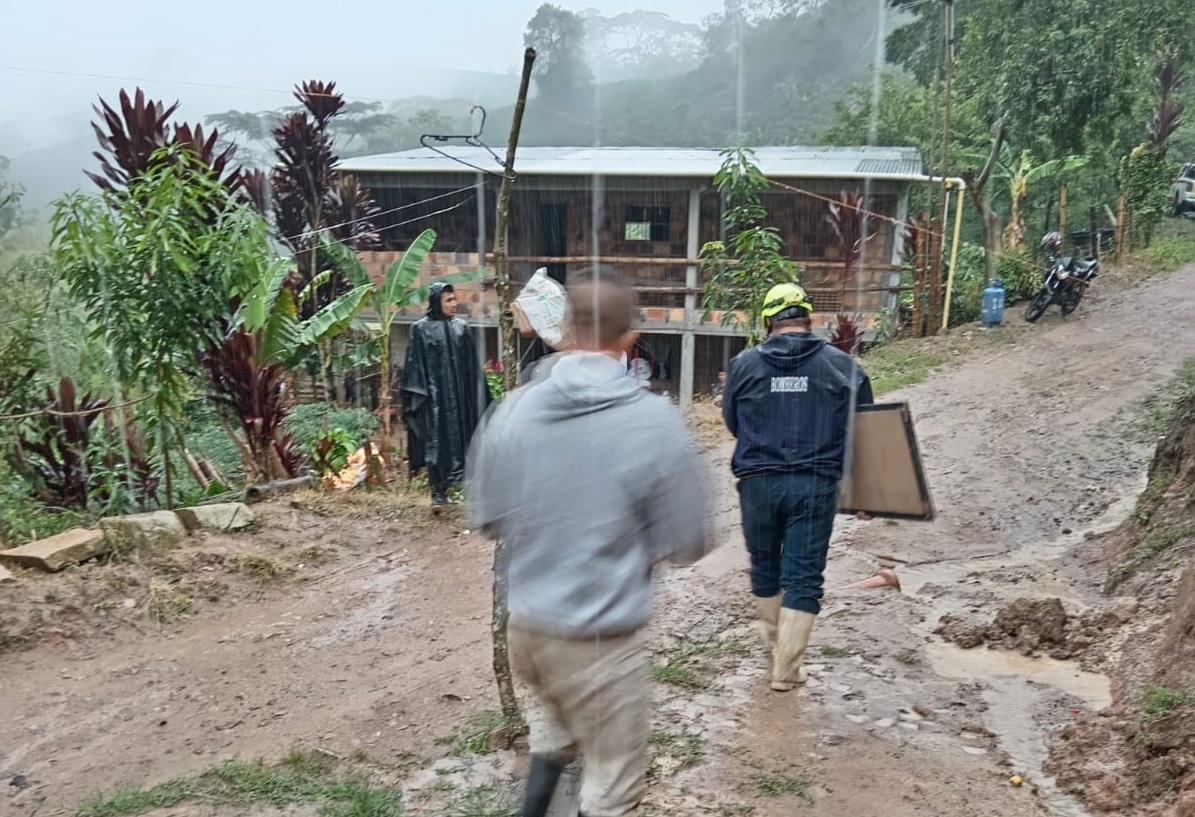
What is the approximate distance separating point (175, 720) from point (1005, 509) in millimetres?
5357

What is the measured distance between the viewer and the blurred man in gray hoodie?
220 cm

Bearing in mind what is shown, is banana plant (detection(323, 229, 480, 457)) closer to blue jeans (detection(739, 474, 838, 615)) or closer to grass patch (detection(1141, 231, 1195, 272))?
blue jeans (detection(739, 474, 838, 615))

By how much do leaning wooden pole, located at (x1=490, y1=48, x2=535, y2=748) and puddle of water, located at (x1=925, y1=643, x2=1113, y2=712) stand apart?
1774 millimetres

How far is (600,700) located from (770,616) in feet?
5.64

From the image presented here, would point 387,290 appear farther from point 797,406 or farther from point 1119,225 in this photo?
point 1119,225

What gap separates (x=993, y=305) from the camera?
13508 mm

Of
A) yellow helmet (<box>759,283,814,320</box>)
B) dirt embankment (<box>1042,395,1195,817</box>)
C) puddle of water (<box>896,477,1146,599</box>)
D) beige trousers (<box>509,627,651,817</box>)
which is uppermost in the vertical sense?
yellow helmet (<box>759,283,814,320</box>)

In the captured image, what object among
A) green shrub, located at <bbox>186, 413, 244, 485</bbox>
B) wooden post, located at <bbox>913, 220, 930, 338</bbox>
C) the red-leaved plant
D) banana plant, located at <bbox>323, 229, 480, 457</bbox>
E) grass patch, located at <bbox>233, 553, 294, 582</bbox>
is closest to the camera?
grass patch, located at <bbox>233, 553, 294, 582</bbox>

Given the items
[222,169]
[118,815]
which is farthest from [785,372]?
[222,169]

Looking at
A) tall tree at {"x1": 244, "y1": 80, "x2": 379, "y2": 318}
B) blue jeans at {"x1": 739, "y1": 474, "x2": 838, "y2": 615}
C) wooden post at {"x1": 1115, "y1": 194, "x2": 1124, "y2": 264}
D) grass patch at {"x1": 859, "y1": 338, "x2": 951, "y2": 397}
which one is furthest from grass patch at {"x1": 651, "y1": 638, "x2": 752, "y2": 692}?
wooden post at {"x1": 1115, "y1": 194, "x2": 1124, "y2": 264}

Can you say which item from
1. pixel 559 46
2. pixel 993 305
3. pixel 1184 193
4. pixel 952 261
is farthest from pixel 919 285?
pixel 559 46

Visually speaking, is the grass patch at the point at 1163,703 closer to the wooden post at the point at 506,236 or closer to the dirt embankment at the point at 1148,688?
the dirt embankment at the point at 1148,688

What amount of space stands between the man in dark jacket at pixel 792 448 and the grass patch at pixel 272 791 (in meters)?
1.56

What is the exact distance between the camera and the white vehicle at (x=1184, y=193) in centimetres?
1766
